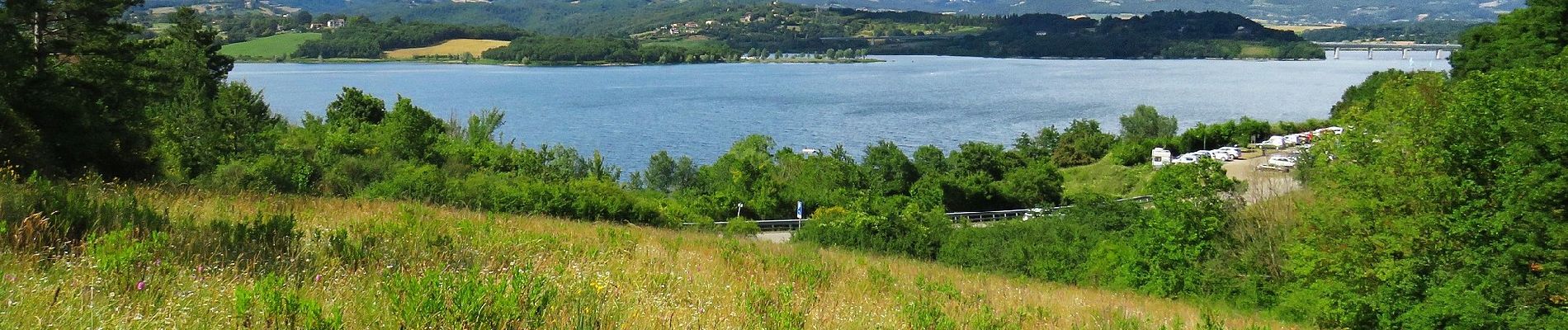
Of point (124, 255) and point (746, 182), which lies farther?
point (746, 182)

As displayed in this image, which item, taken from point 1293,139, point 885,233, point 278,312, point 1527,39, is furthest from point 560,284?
point 1293,139

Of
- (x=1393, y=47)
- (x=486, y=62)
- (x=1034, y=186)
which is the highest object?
(x=1393, y=47)

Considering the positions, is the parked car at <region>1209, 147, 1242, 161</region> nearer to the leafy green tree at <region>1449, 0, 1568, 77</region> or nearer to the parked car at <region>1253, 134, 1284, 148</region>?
the parked car at <region>1253, 134, 1284, 148</region>

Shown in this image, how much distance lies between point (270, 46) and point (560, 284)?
557 ft

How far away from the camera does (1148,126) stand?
65438mm

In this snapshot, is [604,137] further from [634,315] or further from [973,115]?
[634,315]

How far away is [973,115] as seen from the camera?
7856 centimetres

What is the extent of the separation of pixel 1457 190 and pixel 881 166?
32.2 metres

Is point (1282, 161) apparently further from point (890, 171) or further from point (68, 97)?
point (68, 97)

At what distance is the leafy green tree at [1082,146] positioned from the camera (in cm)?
5978

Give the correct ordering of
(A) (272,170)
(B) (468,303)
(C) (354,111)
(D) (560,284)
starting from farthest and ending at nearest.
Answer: (C) (354,111), (A) (272,170), (D) (560,284), (B) (468,303)

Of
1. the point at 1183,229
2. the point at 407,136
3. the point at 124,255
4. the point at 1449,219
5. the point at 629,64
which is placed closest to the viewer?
the point at 124,255

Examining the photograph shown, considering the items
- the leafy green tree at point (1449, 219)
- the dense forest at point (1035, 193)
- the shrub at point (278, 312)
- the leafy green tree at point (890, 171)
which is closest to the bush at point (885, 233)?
the dense forest at point (1035, 193)

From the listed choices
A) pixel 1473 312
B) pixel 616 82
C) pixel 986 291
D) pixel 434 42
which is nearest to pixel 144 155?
pixel 986 291
